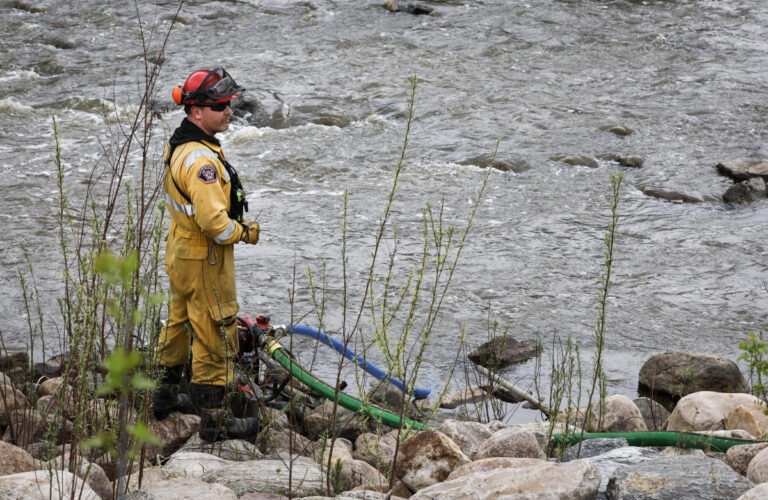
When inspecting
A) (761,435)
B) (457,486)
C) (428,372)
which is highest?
(457,486)

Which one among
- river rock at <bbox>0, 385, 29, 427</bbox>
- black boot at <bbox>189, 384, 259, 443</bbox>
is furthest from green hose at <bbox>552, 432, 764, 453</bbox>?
river rock at <bbox>0, 385, 29, 427</bbox>

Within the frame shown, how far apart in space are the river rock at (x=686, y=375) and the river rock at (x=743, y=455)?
2.15 metres

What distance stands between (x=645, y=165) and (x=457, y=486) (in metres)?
8.95

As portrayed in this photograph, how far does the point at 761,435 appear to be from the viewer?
15.2ft

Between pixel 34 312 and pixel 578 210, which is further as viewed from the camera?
pixel 578 210

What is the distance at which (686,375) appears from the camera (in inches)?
246

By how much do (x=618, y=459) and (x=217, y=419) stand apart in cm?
244

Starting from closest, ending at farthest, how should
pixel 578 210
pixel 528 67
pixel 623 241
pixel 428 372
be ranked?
pixel 428 372 < pixel 623 241 < pixel 578 210 < pixel 528 67

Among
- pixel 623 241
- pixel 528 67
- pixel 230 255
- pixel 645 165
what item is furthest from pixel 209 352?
pixel 528 67

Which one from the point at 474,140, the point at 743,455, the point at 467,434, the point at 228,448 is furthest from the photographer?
the point at 474,140

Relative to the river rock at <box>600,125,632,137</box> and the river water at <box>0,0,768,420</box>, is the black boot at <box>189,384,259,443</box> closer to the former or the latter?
the river water at <box>0,0,768,420</box>

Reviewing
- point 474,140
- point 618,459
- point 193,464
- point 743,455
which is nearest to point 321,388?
point 193,464

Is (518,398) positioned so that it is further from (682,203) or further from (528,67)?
(528,67)

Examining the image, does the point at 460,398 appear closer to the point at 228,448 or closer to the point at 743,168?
the point at 228,448
